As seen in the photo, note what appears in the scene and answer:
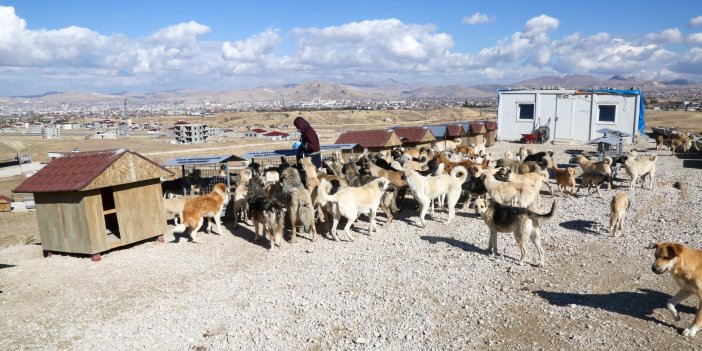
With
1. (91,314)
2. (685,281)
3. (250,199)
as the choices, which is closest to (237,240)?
(250,199)

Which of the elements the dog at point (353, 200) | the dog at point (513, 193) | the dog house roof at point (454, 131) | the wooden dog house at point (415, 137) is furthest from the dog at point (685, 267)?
the dog house roof at point (454, 131)

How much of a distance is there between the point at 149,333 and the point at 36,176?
20.9 feet

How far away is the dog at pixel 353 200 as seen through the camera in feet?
39.1

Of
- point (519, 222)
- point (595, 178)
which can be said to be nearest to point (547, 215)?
point (519, 222)

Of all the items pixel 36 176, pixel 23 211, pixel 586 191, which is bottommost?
pixel 23 211

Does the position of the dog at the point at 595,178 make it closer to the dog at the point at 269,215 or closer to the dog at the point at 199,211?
the dog at the point at 269,215

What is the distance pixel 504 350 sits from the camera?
6.89 metres

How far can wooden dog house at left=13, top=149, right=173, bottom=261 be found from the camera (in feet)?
36.0

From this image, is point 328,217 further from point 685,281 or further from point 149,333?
point 685,281

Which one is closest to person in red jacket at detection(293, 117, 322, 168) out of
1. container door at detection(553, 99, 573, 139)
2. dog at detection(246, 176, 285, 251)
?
dog at detection(246, 176, 285, 251)

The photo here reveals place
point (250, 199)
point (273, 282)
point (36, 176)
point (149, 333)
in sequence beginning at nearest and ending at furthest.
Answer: point (149, 333), point (273, 282), point (36, 176), point (250, 199)

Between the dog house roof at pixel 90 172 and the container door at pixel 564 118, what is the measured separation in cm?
3369

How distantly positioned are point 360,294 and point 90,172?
22.6 feet

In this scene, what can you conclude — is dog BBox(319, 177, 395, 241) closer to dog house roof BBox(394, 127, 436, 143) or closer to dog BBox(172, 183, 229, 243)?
dog BBox(172, 183, 229, 243)
